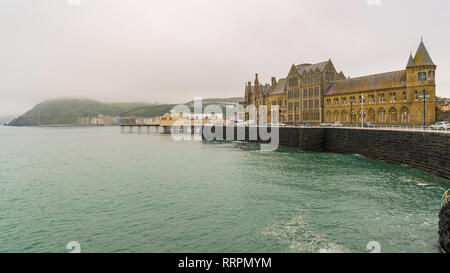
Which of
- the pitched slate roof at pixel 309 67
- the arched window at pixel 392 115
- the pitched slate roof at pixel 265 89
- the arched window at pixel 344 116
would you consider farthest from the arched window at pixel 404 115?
the pitched slate roof at pixel 265 89

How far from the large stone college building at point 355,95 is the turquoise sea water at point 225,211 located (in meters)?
26.8

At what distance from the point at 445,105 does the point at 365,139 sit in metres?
63.1

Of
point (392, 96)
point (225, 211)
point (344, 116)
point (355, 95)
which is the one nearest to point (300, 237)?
point (225, 211)

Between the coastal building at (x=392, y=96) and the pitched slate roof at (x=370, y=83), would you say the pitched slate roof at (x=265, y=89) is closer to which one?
the pitched slate roof at (x=370, y=83)

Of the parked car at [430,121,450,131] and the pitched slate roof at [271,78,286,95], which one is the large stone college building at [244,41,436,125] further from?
the parked car at [430,121,450,131]

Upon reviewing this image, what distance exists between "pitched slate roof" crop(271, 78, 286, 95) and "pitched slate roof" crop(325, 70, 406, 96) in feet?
75.9

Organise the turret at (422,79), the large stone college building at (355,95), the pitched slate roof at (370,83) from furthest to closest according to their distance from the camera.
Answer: the pitched slate roof at (370,83) < the large stone college building at (355,95) < the turret at (422,79)

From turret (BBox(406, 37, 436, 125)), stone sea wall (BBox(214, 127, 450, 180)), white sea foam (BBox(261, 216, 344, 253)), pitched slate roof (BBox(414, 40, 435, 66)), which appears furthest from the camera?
turret (BBox(406, 37, 436, 125))

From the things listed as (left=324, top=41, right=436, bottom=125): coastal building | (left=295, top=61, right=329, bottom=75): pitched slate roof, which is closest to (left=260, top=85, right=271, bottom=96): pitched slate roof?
(left=295, top=61, right=329, bottom=75): pitched slate roof

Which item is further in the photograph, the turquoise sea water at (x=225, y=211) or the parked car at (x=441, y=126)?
the parked car at (x=441, y=126)

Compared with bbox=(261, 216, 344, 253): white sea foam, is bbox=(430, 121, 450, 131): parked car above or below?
above

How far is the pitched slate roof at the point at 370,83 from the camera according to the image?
7219cm

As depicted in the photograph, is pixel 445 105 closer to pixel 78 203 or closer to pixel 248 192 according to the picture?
pixel 248 192

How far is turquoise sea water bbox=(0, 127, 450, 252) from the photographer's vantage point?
16.1m
